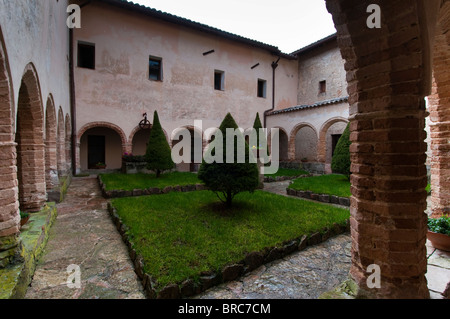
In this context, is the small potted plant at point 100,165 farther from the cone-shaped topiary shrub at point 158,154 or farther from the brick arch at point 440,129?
the brick arch at point 440,129

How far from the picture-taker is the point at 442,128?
156 inches

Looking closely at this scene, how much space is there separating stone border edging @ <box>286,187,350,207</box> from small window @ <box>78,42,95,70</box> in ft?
34.2

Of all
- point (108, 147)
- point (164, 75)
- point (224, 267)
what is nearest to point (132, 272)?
point (224, 267)

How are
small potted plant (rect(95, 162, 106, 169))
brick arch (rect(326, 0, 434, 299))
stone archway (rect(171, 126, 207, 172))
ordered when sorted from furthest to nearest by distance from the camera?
1. stone archway (rect(171, 126, 207, 172))
2. small potted plant (rect(95, 162, 106, 169))
3. brick arch (rect(326, 0, 434, 299))

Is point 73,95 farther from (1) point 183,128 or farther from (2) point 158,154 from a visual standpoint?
(1) point 183,128

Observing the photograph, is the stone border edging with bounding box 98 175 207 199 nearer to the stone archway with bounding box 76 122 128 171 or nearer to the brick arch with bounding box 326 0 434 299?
the stone archway with bounding box 76 122 128 171

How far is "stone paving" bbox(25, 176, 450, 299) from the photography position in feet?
9.01

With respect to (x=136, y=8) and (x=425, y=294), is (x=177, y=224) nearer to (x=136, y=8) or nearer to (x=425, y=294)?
(x=425, y=294)

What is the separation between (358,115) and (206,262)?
2394 millimetres

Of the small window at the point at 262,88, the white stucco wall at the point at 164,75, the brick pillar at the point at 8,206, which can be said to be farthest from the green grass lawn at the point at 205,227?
the small window at the point at 262,88

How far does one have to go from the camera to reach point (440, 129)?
157 inches

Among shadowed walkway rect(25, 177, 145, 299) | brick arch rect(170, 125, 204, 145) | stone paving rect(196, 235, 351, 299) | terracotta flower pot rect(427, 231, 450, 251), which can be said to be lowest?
stone paving rect(196, 235, 351, 299)

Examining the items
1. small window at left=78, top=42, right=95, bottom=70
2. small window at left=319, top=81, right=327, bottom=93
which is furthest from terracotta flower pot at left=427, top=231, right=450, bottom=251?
small window at left=319, top=81, right=327, bottom=93

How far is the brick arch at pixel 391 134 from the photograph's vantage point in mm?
1962
